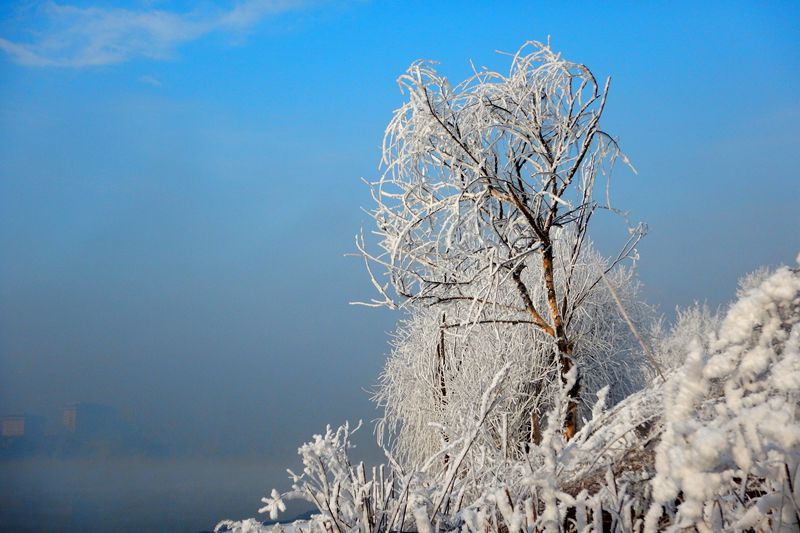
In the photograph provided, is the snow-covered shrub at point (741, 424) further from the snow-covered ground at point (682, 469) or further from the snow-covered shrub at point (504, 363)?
the snow-covered shrub at point (504, 363)

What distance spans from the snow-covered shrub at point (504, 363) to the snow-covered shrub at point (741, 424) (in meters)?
7.48

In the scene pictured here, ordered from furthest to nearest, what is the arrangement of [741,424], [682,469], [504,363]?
1. [504,363]
2. [741,424]
3. [682,469]

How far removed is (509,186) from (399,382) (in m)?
6.08

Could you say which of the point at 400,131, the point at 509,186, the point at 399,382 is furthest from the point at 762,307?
the point at 399,382

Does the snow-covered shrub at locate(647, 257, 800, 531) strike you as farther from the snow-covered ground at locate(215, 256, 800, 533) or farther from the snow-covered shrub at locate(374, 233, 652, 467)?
the snow-covered shrub at locate(374, 233, 652, 467)

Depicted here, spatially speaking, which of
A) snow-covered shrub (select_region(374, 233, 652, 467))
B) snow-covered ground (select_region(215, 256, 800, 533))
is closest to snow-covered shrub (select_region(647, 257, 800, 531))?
snow-covered ground (select_region(215, 256, 800, 533))

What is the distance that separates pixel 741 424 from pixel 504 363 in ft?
28.2

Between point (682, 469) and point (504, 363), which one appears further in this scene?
point (504, 363)

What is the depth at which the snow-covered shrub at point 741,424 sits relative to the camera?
1.52 metres

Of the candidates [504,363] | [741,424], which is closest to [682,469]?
[741,424]

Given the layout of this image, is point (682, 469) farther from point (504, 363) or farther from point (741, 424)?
point (504, 363)

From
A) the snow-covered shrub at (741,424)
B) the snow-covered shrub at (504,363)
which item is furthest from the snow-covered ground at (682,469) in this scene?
the snow-covered shrub at (504,363)

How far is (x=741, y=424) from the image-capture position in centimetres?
164

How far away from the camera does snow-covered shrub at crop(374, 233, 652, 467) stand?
10.3m
